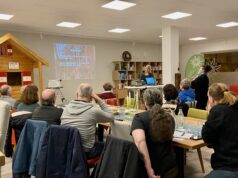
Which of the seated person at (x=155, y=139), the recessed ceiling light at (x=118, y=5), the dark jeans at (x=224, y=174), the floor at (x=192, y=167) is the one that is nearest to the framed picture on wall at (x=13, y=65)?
the recessed ceiling light at (x=118, y=5)

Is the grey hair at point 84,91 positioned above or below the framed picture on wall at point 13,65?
below

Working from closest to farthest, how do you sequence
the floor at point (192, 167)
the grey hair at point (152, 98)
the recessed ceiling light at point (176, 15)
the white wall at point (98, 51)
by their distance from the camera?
the grey hair at point (152, 98) → the floor at point (192, 167) → the recessed ceiling light at point (176, 15) → the white wall at point (98, 51)

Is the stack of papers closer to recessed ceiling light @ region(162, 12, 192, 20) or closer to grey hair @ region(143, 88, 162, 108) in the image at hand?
grey hair @ region(143, 88, 162, 108)

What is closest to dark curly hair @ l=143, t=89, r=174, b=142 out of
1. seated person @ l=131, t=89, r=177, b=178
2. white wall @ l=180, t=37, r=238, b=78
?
seated person @ l=131, t=89, r=177, b=178

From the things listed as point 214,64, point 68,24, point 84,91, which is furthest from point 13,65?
point 214,64

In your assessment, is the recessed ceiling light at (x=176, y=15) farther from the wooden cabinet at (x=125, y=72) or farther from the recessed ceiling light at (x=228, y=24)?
the wooden cabinet at (x=125, y=72)

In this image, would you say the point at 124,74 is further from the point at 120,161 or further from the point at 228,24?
the point at 120,161

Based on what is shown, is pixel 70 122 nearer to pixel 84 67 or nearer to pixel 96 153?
pixel 96 153

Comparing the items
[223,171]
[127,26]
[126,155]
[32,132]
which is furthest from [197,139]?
[127,26]

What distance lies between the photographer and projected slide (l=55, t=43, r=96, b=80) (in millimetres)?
7949

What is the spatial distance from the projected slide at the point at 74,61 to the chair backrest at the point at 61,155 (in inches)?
231

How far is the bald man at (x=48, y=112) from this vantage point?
2.69 m

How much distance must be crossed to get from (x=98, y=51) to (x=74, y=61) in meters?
1.04

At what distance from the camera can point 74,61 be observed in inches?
327
